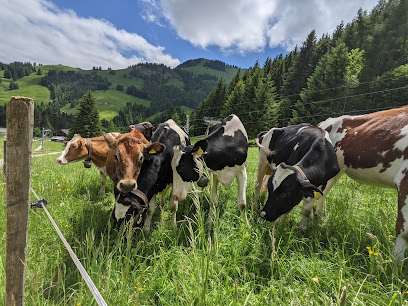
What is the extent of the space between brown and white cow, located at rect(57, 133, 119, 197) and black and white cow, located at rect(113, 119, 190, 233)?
239 cm

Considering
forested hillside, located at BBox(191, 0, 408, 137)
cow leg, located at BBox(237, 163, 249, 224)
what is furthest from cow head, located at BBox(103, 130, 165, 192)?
forested hillside, located at BBox(191, 0, 408, 137)

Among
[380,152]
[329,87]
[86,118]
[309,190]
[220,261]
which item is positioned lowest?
[86,118]

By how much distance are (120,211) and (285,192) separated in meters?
2.64

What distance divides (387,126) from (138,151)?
429 cm

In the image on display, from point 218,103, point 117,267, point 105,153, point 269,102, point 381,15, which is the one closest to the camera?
point 117,267

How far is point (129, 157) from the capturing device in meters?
3.66

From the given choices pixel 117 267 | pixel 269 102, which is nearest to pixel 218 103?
pixel 269 102

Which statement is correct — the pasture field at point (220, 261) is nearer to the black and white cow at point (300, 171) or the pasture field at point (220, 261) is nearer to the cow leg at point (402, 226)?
the cow leg at point (402, 226)

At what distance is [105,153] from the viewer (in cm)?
641

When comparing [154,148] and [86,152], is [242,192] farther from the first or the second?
[86,152]

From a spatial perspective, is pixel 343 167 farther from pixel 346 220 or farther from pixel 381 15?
pixel 381 15

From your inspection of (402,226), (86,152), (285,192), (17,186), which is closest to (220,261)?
(285,192)

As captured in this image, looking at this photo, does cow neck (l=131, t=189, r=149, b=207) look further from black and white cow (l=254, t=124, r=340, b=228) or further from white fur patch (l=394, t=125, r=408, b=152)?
white fur patch (l=394, t=125, r=408, b=152)

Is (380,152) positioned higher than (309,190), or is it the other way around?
(380,152)
